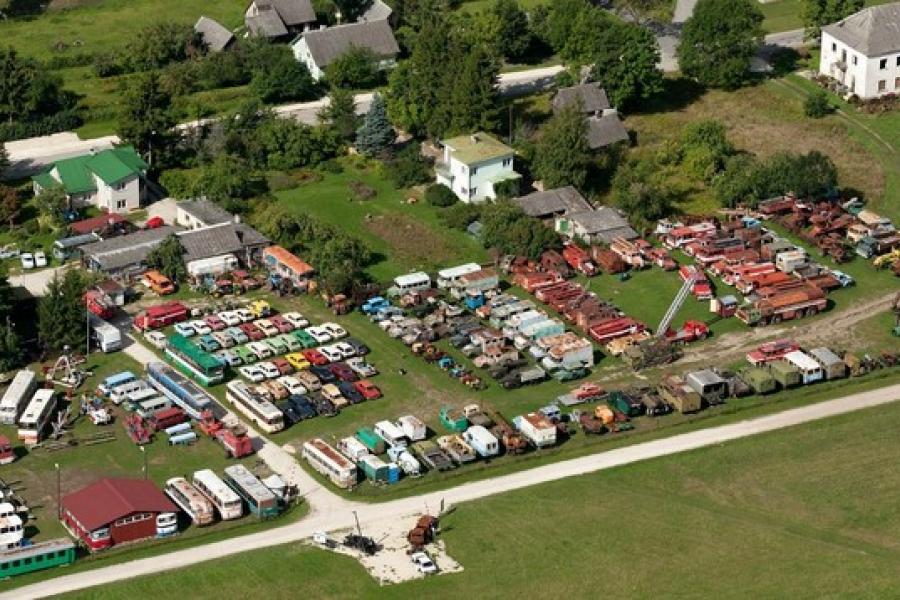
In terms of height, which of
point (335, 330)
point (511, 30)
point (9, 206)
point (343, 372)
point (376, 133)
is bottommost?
point (343, 372)

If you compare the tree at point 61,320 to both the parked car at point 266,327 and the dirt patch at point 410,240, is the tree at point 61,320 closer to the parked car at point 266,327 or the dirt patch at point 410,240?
the parked car at point 266,327

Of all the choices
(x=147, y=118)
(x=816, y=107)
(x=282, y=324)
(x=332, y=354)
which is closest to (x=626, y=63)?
(x=816, y=107)

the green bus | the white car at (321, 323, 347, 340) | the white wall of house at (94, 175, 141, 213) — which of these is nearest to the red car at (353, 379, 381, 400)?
the white car at (321, 323, 347, 340)

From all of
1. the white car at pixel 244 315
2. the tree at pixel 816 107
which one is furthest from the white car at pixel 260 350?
the tree at pixel 816 107

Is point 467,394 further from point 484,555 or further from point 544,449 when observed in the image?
point 484,555

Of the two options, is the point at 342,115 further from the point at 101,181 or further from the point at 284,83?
the point at 101,181

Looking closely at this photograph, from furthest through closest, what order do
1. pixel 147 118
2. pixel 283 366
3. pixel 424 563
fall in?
1. pixel 147 118
2. pixel 283 366
3. pixel 424 563
